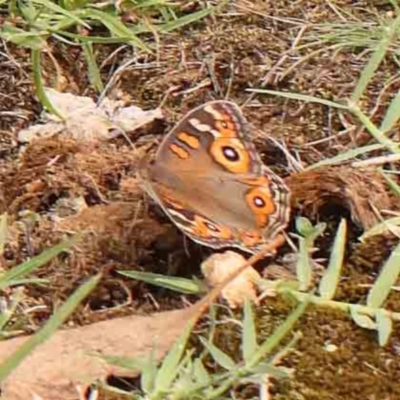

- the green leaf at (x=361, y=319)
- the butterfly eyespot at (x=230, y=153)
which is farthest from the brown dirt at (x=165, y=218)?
the butterfly eyespot at (x=230, y=153)

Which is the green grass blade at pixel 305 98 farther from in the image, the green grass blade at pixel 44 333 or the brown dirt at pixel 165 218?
the green grass blade at pixel 44 333

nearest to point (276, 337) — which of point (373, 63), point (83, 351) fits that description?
point (83, 351)

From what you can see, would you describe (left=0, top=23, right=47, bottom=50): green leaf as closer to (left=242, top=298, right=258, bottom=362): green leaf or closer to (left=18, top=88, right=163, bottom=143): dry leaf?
(left=18, top=88, right=163, bottom=143): dry leaf

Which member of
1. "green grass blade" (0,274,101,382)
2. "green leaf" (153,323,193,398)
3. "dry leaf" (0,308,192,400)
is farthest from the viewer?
"dry leaf" (0,308,192,400)

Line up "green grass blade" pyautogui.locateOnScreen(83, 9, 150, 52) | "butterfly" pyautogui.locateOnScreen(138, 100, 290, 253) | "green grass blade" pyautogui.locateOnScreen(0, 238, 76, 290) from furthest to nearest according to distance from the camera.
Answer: "green grass blade" pyautogui.locateOnScreen(83, 9, 150, 52)
"butterfly" pyautogui.locateOnScreen(138, 100, 290, 253)
"green grass blade" pyautogui.locateOnScreen(0, 238, 76, 290)

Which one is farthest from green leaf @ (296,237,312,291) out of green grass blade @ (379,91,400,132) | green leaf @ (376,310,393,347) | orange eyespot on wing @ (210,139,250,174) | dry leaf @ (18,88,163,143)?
dry leaf @ (18,88,163,143)

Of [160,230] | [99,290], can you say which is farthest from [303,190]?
[99,290]

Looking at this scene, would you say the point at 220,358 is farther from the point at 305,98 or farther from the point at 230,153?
the point at 305,98
